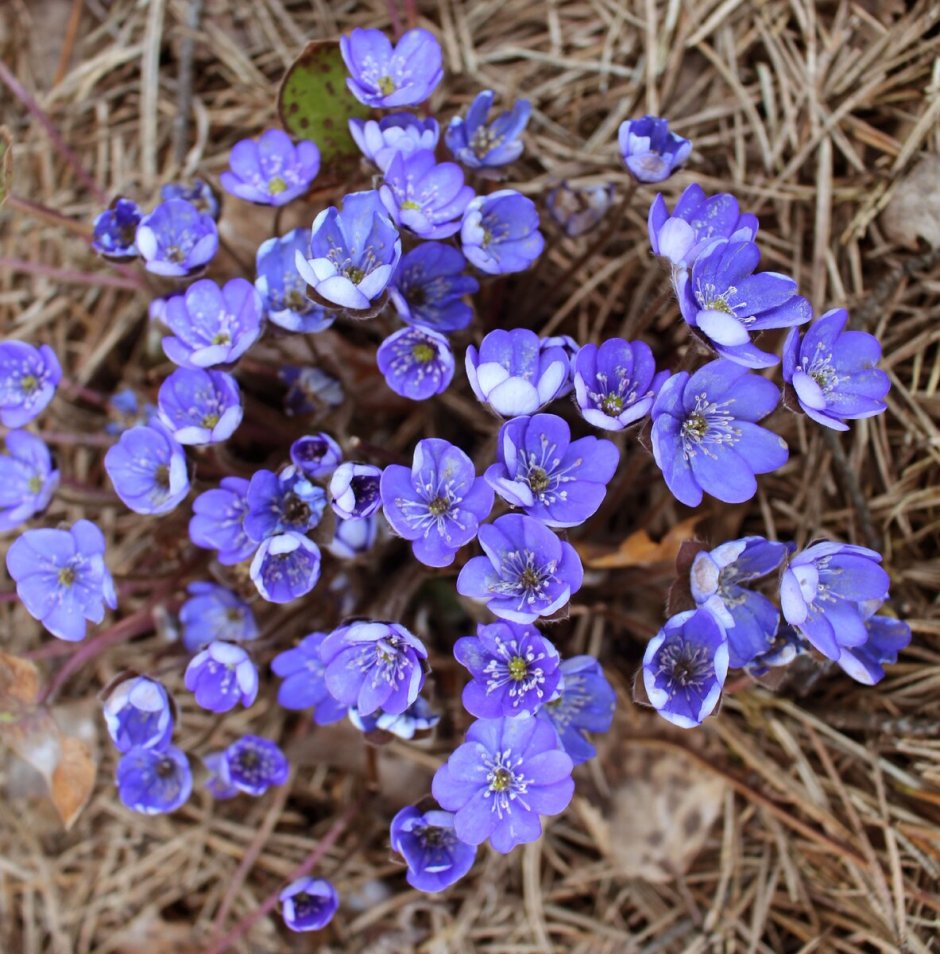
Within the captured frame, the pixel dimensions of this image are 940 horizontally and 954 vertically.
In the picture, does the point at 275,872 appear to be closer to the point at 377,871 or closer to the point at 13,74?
the point at 377,871

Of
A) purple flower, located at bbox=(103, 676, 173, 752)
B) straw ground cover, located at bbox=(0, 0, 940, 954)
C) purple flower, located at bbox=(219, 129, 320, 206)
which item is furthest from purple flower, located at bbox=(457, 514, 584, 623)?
purple flower, located at bbox=(219, 129, 320, 206)

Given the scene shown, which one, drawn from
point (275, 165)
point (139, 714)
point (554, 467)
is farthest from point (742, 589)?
point (275, 165)

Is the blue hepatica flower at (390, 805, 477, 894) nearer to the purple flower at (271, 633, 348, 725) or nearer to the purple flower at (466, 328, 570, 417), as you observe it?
the purple flower at (271, 633, 348, 725)

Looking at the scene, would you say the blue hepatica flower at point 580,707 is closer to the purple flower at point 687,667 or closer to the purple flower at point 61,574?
the purple flower at point 687,667

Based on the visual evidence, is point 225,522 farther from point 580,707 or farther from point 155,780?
point 580,707

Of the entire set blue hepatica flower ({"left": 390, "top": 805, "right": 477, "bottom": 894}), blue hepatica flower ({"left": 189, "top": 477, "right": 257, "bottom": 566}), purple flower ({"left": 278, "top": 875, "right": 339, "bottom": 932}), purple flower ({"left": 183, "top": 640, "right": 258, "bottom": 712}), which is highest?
blue hepatica flower ({"left": 189, "top": 477, "right": 257, "bottom": 566})
